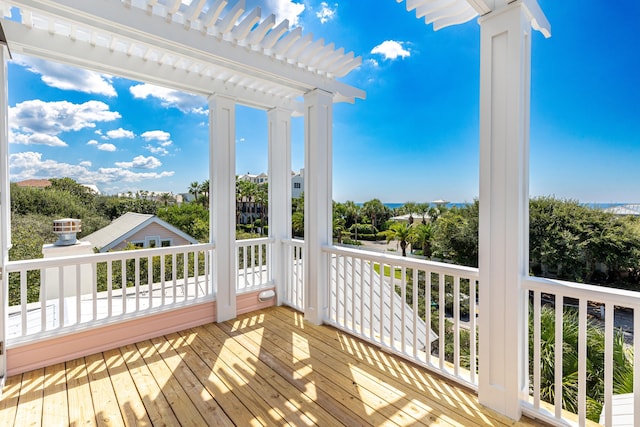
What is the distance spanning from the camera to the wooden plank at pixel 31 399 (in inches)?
70.9

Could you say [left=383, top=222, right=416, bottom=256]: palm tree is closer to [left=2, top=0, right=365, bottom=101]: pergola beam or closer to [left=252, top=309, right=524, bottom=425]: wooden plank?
[left=252, top=309, right=524, bottom=425]: wooden plank

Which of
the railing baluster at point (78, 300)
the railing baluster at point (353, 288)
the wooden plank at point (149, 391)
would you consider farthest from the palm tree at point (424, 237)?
the railing baluster at point (78, 300)

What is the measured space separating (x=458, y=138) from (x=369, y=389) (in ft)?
30.0

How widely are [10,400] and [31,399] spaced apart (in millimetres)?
138

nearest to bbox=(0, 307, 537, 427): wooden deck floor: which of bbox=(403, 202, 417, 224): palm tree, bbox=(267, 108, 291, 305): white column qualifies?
bbox=(267, 108, 291, 305): white column

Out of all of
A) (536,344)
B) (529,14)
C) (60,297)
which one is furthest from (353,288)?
(60,297)

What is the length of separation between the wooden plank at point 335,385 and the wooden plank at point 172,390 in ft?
2.58

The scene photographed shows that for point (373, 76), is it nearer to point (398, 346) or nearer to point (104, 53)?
point (104, 53)

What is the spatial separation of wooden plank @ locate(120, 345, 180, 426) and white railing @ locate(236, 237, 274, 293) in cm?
131

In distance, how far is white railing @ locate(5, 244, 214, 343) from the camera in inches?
97.7

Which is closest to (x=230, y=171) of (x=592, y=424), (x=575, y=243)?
(x=592, y=424)

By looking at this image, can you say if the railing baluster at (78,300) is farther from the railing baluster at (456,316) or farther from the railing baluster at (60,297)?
the railing baluster at (456,316)

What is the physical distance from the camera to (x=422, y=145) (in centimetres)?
1006

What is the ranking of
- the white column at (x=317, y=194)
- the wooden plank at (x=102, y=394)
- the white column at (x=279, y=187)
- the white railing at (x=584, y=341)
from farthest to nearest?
the white column at (x=279, y=187) → the white column at (x=317, y=194) → the wooden plank at (x=102, y=394) → the white railing at (x=584, y=341)
